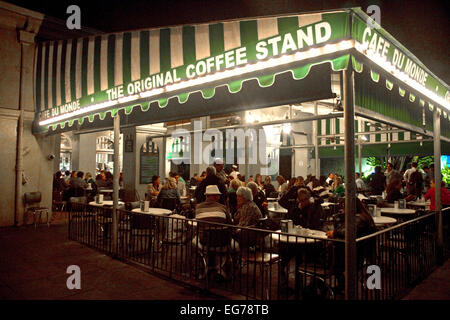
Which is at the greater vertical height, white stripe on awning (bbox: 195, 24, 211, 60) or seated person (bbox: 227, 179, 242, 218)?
white stripe on awning (bbox: 195, 24, 211, 60)

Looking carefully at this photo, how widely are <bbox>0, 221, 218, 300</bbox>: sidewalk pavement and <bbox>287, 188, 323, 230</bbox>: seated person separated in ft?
6.44

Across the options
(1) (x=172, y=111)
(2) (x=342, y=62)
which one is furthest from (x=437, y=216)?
(1) (x=172, y=111)

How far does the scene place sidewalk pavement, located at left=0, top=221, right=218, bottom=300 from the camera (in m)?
4.33

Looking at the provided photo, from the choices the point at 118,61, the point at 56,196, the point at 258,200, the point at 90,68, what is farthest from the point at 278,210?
the point at 56,196

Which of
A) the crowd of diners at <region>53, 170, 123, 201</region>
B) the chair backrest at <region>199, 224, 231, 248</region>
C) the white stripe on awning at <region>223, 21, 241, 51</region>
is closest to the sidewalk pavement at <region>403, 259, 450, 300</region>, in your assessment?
the chair backrest at <region>199, 224, 231, 248</region>

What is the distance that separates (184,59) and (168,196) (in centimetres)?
349

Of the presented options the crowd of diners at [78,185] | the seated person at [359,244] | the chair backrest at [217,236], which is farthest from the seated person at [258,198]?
the crowd of diners at [78,185]

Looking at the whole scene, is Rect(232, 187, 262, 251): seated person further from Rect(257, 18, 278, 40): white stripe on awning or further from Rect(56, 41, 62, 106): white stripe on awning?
Rect(56, 41, 62, 106): white stripe on awning

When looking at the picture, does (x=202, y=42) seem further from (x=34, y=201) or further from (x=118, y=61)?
(x=34, y=201)

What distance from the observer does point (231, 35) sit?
4621mm

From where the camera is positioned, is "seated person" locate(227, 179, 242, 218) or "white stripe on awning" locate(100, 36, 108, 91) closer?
"white stripe on awning" locate(100, 36, 108, 91)

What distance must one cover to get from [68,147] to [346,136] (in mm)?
24556

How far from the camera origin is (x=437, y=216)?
614 centimetres
